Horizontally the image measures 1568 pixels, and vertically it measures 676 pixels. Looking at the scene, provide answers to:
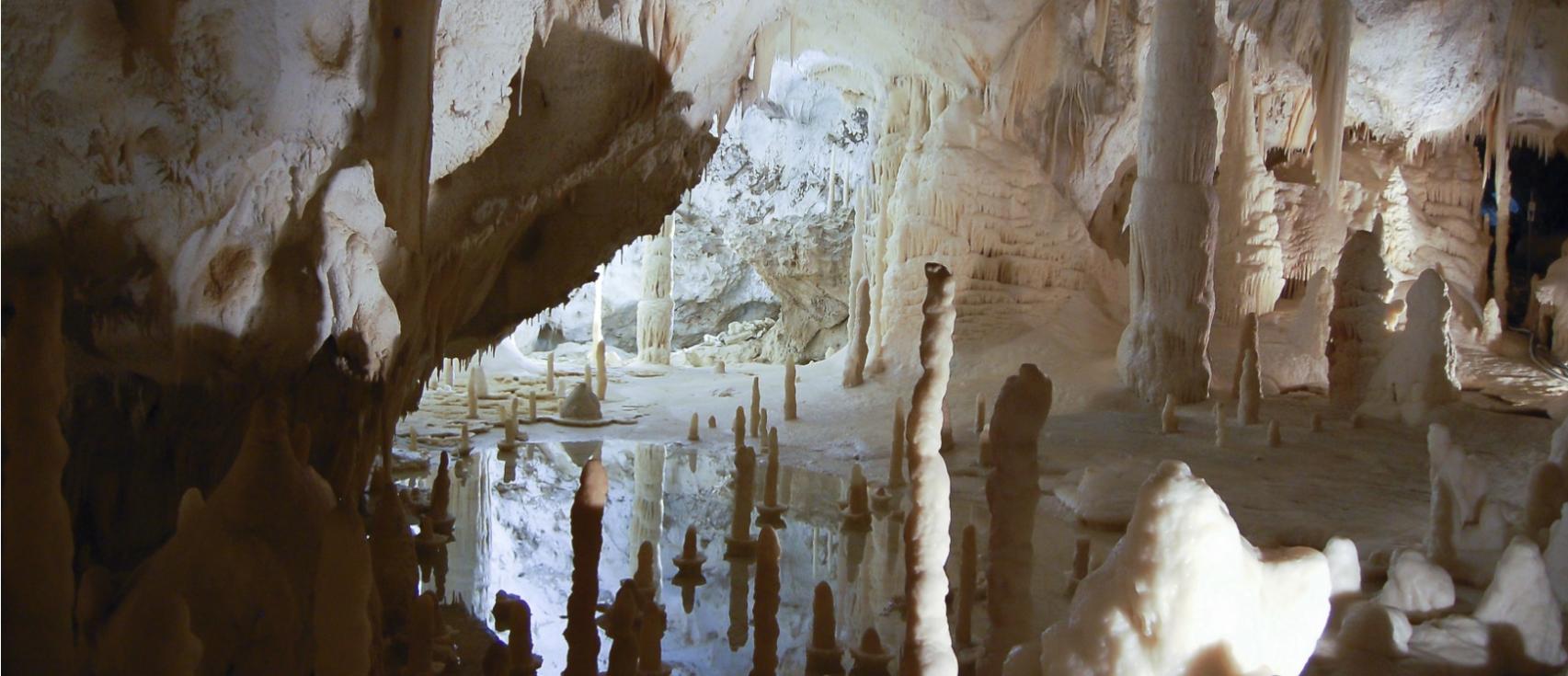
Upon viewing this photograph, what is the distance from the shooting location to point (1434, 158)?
57.0 ft

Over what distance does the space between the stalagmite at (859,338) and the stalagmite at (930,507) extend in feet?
32.9

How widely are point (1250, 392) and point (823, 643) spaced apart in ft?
21.8

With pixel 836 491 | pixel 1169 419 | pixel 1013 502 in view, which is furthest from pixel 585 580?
pixel 1169 419

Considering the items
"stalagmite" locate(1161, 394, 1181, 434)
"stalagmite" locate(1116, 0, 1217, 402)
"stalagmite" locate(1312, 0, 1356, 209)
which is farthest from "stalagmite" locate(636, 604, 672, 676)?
"stalagmite" locate(1312, 0, 1356, 209)

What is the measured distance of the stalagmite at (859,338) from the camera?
13.4 metres

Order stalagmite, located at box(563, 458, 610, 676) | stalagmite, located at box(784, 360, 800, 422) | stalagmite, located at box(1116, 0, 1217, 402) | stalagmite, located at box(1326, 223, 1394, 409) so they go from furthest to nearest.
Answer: stalagmite, located at box(784, 360, 800, 422) → stalagmite, located at box(1116, 0, 1217, 402) → stalagmite, located at box(1326, 223, 1394, 409) → stalagmite, located at box(563, 458, 610, 676)

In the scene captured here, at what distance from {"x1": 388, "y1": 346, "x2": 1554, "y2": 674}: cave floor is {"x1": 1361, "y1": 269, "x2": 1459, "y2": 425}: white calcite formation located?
0.84 feet

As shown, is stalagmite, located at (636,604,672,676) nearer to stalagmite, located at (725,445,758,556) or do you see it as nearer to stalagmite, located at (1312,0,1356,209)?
stalagmite, located at (725,445,758,556)

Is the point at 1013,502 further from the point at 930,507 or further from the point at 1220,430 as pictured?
the point at 1220,430

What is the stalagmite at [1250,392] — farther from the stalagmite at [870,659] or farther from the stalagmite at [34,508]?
the stalagmite at [34,508]

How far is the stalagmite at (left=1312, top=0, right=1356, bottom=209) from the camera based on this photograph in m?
12.8

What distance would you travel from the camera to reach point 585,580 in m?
3.66

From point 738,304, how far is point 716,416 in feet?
45.1

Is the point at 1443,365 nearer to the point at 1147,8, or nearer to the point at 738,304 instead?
the point at 1147,8
